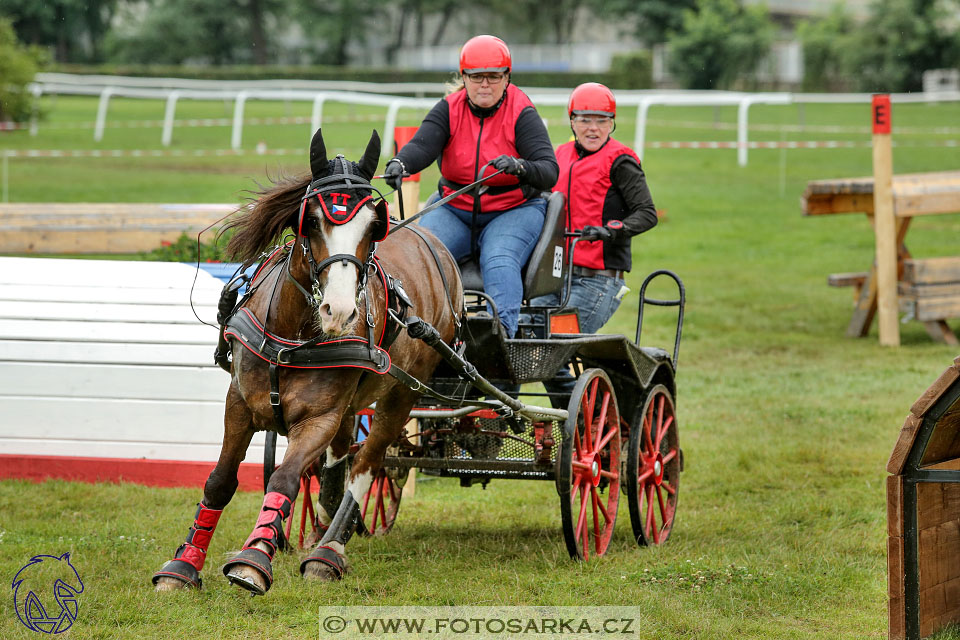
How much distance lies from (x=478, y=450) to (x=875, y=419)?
3916 millimetres

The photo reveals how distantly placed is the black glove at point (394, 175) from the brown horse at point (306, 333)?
1.03 feet

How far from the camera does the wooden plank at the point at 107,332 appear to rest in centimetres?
639

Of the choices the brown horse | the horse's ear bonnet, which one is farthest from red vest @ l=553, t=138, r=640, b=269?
the horse's ear bonnet

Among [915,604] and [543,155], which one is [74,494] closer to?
[543,155]

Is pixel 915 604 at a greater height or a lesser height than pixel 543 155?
lesser

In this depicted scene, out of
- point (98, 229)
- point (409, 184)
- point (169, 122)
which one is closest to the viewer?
point (409, 184)

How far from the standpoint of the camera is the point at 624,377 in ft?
20.1

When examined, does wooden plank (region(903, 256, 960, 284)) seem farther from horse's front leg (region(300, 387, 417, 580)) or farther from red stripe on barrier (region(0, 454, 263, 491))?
horse's front leg (region(300, 387, 417, 580))

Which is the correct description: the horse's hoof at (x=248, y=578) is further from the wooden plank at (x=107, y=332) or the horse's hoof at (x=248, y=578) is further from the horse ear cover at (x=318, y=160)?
the wooden plank at (x=107, y=332)

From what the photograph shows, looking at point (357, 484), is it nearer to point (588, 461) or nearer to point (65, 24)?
point (588, 461)

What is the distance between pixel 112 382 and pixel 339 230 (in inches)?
116

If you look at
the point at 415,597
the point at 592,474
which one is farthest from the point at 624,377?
the point at 415,597

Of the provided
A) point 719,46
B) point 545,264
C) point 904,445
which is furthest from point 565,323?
point 719,46

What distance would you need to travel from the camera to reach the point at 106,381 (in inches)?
253
